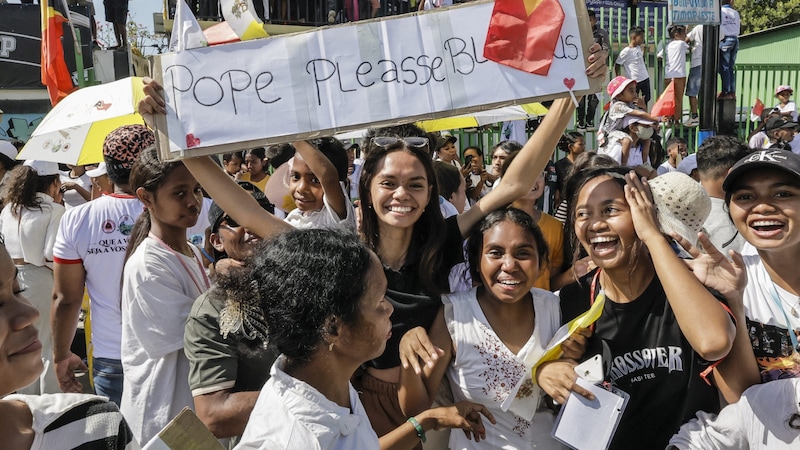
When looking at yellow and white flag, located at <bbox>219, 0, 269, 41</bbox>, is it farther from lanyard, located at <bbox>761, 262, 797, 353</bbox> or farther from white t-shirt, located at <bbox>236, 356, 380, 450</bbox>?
lanyard, located at <bbox>761, 262, 797, 353</bbox>

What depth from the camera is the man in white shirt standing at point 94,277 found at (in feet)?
11.9

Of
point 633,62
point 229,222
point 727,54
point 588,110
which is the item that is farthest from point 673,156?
point 229,222

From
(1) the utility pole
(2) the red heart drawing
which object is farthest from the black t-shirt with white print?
(1) the utility pole

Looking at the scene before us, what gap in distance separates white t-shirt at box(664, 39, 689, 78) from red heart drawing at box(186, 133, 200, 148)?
1236cm

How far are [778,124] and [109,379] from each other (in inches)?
413

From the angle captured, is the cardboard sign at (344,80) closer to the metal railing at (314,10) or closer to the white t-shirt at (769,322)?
the white t-shirt at (769,322)

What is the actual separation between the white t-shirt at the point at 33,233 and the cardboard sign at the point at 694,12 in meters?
6.70

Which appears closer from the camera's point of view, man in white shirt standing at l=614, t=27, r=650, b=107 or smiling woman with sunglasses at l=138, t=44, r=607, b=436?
smiling woman with sunglasses at l=138, t=44, r=607, b=436

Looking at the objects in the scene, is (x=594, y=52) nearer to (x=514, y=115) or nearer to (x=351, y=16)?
(x=514, y=115)

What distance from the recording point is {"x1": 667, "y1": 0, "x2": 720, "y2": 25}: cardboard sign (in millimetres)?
8258

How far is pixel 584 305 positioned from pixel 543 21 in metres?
1.12

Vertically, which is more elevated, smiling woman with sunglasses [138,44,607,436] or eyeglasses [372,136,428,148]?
eyeglasses [372,136,428,148]

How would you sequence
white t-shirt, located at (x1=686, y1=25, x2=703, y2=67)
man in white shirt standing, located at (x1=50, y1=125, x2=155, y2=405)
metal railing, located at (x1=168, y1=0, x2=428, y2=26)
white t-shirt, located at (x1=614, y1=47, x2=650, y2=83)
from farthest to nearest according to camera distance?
metal railing, located at (x1=168, y1=0, x2=428, y2=26) < white t-shirt, located at (x1=686, y1=25, x2=703, y2=67) < white t-shirt, located at (x1=614, y1=47, x2=650, y2=83) < man in white shirt standing, located at (x1=50, y1=125, x2=155, y2=405)

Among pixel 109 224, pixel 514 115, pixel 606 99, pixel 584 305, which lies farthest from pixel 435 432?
pixel 606 99
